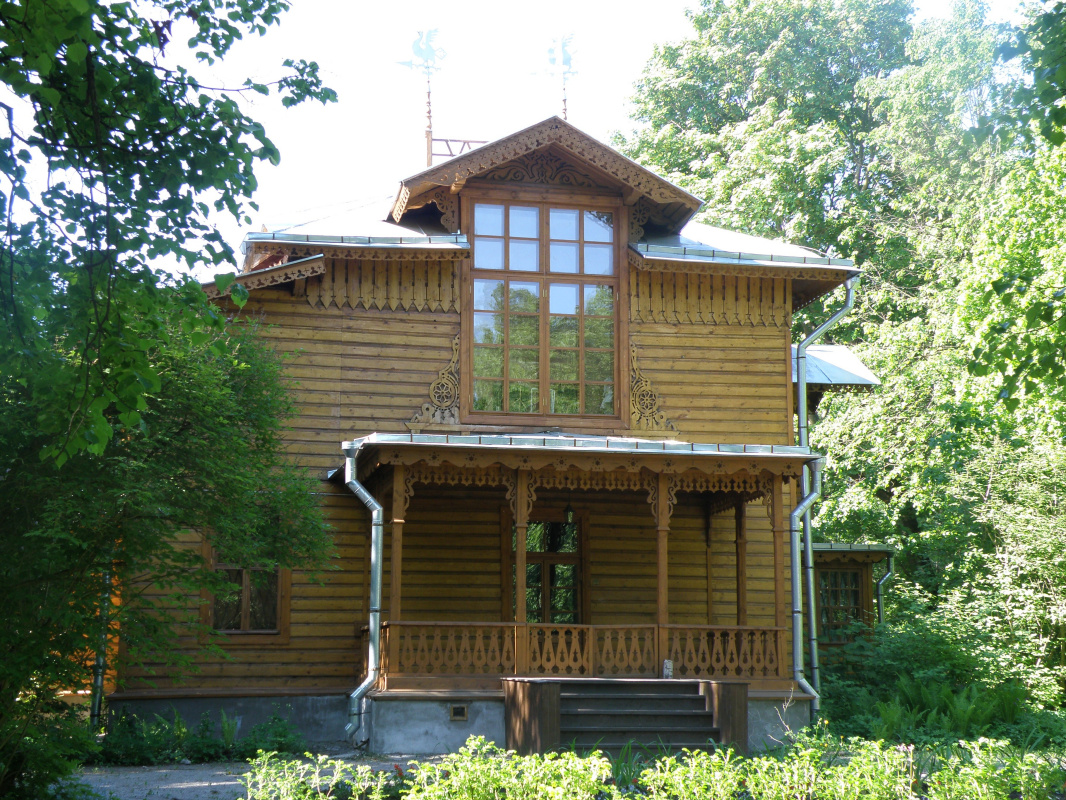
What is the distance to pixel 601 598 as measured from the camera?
15.6 m

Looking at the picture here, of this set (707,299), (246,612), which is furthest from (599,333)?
(246,612)

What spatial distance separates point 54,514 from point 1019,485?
1707 cm

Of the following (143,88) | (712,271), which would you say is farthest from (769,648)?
(143,88)

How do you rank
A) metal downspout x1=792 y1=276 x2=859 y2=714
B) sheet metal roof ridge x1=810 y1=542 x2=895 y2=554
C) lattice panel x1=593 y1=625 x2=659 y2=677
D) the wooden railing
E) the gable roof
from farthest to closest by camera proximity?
sheet metal roof ridge x1=810 y1=542 x2=895 y2=554, the gable roof, metal downspout x1=792 y1=276 x2=859 y2=714, lattice panel x1=593 y1=625 x2=659 y2=677, the wooden railing

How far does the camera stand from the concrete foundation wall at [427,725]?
41.3ft

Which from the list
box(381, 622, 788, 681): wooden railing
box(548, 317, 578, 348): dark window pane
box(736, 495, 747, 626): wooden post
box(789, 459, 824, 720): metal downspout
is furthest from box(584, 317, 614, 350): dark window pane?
box(381, 622, 788, 681): wooden railing

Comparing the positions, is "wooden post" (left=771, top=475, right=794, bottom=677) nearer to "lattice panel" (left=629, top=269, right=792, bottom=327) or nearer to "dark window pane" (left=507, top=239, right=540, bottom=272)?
"lattice panel" (left=629, top=269, right=792, bottom=327)

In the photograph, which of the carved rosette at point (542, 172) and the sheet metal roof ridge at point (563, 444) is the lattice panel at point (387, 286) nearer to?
the carved rosette at point (542, 172)

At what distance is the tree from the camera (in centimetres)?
652

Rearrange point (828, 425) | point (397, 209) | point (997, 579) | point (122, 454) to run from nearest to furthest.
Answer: point (122, 454) < point (397, 209) < point (997, 579) < point (828, 425)

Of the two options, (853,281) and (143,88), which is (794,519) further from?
(143,88)

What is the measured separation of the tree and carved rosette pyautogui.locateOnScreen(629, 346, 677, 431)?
22.2 ft

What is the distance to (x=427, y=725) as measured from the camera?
41.7 feet

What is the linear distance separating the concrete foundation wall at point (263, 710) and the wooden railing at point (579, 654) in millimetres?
1384
